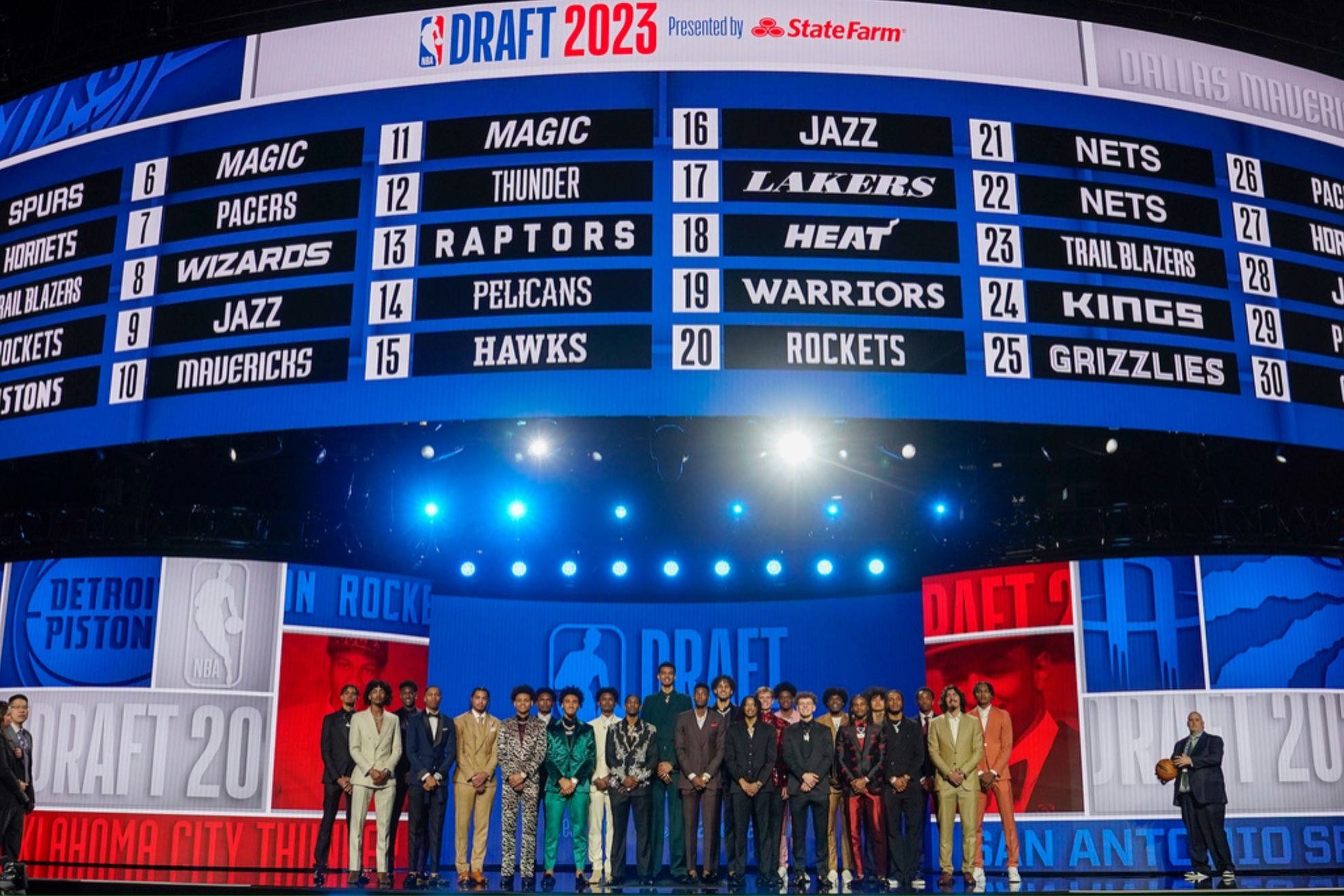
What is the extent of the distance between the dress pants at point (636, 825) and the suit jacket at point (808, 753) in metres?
1.20

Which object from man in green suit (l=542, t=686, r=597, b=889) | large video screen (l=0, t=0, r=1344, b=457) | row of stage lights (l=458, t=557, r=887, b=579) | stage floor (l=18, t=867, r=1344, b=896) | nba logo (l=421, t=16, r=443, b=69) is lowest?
stage floor (l=18, t=867, r=1344, b=896)

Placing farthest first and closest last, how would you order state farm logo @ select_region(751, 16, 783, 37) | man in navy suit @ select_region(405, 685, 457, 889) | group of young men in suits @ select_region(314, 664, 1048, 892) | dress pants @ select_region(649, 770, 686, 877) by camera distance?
state farm logo @ select_region(751, 16, 783, 37) → dress pants @ select_region(649, 770, 686, 877) → man in navy suit @ select_region(405, 685, 457, 889) → group of young men in suits @ select_region(314, 664, 1048, 892)

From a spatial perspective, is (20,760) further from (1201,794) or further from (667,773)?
(1201,794)

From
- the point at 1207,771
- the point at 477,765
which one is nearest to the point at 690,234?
the point at 477,765

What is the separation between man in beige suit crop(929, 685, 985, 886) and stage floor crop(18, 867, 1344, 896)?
14.7 inches

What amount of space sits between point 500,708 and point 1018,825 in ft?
21.2

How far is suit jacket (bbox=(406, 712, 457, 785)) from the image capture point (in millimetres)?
10070

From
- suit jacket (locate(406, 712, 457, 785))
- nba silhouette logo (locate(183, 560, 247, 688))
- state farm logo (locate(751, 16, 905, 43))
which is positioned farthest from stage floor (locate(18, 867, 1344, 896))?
state farm logo (locate(751, 16, 905, 43))

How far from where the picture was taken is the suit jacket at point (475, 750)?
1013cm

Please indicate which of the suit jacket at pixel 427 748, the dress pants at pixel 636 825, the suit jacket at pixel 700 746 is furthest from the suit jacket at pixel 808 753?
the suit jacket at pixel 427 748

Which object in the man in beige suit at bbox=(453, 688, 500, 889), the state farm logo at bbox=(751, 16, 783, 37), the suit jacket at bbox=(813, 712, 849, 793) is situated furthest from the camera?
the state farm logo at bbox=(751, 16, 783, 37)

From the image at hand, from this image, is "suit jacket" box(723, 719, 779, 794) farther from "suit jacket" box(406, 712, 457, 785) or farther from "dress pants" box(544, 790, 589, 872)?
"suit jacket" box(406, 712, 457, 785)

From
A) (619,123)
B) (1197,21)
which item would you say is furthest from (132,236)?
(1197,21)

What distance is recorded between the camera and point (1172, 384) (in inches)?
426
